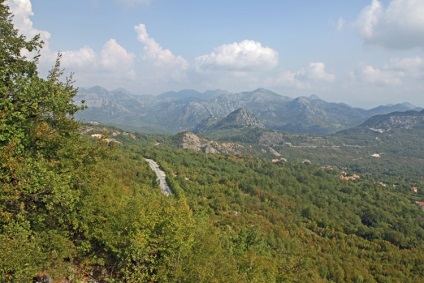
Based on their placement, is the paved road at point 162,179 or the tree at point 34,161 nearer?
the tree at point 34,161

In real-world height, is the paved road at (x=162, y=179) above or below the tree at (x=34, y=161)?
→ below

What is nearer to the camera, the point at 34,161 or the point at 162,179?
the point at 34,161

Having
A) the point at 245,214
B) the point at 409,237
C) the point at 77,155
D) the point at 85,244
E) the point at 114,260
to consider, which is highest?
the point at 77,155

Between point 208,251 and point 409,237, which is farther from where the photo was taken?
point 409,237

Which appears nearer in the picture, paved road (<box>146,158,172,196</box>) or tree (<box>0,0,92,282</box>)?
tree (<box>0,0,92,282</box>)

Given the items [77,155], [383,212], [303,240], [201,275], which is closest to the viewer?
[201,275]

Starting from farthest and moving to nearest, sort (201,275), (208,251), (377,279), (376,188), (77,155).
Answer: (376,188), (377,279), (208,251), (77,155), (201,275)

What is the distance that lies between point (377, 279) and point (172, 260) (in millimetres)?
87614

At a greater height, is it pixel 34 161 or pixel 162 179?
pixel 34 161

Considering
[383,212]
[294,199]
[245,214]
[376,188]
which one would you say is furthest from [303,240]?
[376,188]

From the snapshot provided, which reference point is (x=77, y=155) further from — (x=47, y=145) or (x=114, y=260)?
(x=114, y=260)

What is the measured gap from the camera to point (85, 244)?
23516mm

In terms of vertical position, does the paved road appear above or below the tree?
below

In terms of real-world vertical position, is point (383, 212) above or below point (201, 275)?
below
